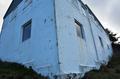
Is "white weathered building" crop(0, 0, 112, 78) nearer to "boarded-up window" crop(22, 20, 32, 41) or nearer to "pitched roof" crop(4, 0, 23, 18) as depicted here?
"boarded-up window" crop(22, 20, 32, 41)

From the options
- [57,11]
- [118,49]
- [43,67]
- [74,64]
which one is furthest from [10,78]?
[118,49]

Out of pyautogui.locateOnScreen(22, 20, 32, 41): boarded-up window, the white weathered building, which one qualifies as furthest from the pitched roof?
pyautogui.locateOnScreen(22, 20, 32, 41): boarded-up window

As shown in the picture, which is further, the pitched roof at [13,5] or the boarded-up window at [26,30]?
the pitched roof at [13,5]

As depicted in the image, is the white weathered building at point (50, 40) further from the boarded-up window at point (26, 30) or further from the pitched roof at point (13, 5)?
the pitched roof at point (13, 5)

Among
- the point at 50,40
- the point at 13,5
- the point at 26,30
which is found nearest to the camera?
the point at 50,40

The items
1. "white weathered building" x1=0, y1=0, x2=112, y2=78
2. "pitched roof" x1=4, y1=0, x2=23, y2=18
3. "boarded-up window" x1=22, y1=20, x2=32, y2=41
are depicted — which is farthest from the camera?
"pitched roof" x1=4, y1=0, x2=23, y2=18

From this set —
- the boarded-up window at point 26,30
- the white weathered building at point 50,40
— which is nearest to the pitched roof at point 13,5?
the white weathered building at point 50,40

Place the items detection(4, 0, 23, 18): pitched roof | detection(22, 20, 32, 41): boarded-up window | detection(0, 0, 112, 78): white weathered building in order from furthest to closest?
detection(4, 0, 23, 18): pitched roof → detection(22, 20, 32, 41): boarded-up window → detection(0, 0, 112, 78): white weathered building

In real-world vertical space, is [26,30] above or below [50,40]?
above

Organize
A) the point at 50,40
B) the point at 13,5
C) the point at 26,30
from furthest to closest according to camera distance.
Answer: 1. the point at 13,5
2. the point at 26,30
3. the point at 50,40

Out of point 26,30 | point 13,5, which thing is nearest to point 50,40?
point 26,30

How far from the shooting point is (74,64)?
7.87 metres

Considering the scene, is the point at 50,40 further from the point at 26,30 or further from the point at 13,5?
the point at 13,5

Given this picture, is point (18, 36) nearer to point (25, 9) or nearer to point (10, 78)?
point (25, 9)
